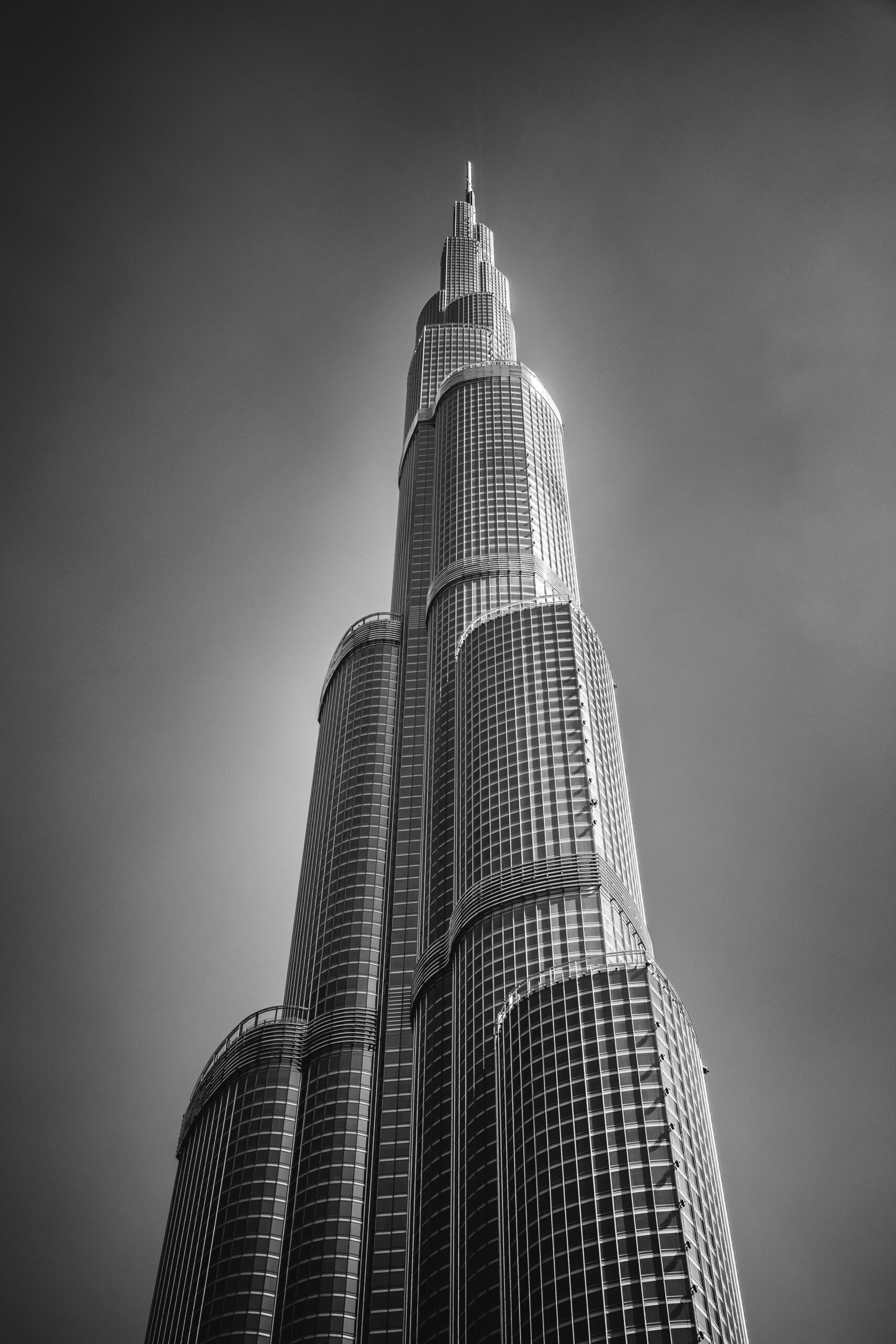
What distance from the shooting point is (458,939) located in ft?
552

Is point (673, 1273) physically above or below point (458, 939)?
below

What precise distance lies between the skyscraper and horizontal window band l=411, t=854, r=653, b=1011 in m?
0.33

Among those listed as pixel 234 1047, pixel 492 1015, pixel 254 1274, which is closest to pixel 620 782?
pixel 492 1015

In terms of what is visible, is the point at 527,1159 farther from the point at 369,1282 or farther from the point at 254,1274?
the point at 254,1274

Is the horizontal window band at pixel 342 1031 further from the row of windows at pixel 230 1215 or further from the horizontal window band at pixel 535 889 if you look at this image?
the horizontal window band at pixel 535 889

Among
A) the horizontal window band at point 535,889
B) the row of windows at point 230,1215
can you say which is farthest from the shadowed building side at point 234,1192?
the horizontal window band at point 535,889

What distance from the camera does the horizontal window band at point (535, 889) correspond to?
166 meters

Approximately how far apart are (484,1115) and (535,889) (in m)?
32.4

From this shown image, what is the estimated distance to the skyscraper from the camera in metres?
119

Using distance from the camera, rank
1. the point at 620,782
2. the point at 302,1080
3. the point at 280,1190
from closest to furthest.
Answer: the point at 280,1190
the point at 302,1080
the point at 620,782

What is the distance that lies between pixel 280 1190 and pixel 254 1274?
11.9 meters

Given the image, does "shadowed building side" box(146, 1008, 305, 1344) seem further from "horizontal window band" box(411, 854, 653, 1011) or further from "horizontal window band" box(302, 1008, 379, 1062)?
"horizontal window band" box(411, 854, 653, 1011)

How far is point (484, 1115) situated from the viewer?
141625mm

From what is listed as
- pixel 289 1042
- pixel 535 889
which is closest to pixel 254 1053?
pixel 289 1042
